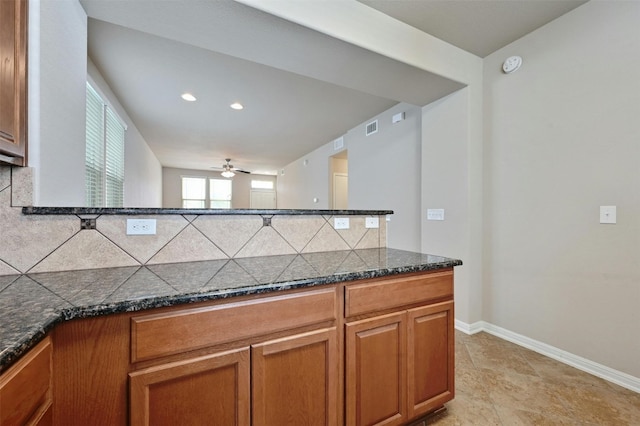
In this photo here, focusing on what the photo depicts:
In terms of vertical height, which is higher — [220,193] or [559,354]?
[220,193]

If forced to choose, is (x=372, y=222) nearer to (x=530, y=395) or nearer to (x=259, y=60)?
(x=530, y=395)

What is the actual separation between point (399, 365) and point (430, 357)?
0.74 ft

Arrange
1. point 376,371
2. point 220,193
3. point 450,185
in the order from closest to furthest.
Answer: point 376,371, point 450,185, point 220,193

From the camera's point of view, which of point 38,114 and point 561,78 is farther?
point 561,78

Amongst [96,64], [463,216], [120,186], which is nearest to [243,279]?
[463,216]

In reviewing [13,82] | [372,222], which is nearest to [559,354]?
[372,222]

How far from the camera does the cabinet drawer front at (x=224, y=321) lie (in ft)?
2.88

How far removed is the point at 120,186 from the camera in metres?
3.88

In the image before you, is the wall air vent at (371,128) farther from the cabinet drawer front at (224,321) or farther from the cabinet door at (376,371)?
the cabinet drawer front at (224,321)

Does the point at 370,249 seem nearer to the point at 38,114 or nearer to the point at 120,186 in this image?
the point at 38,114

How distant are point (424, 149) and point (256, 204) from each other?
26.4ft

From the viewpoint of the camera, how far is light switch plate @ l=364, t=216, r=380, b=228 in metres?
1.99

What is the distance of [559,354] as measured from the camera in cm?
217

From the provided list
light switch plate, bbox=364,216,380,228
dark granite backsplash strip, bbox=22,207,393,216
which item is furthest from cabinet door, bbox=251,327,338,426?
light switch plate, bbox=364,216,380,228
